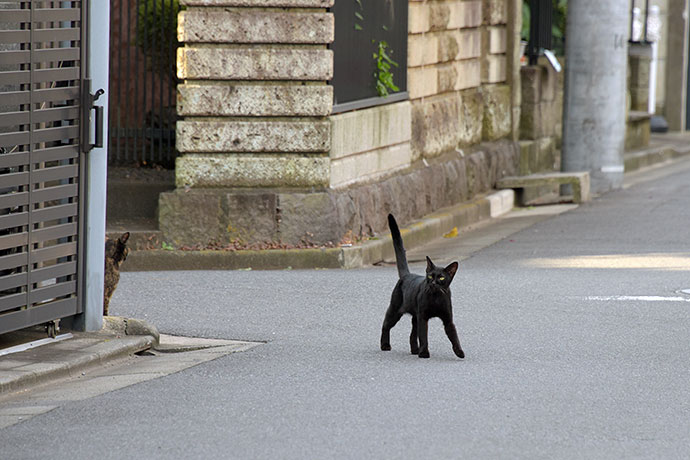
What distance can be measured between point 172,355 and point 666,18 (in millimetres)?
27462

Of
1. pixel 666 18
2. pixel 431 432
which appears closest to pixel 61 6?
pixel 431 432

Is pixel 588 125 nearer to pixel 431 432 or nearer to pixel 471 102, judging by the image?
pixel 471 102

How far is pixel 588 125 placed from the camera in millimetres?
19500

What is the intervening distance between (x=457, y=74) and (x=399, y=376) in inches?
411

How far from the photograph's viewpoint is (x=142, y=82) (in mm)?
13320

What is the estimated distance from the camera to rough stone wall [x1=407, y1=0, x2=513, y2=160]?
15461mm

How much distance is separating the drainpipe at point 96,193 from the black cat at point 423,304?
186 cm

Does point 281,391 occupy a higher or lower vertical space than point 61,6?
lower

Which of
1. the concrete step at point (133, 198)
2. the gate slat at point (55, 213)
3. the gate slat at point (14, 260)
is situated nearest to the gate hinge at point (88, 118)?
the gate slat at point (55, 213)

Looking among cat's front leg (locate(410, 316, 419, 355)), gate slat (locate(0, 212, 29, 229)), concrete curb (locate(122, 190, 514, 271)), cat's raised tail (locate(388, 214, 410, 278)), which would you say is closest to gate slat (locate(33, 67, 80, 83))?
gate slat (locate(0, 212, 29, 229))

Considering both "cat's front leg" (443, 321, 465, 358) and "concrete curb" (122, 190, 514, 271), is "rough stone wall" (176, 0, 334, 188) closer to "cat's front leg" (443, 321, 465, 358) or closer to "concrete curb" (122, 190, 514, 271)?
"concrete curb" (122, 190, 514, 271)

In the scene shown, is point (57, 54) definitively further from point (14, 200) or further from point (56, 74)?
point (14, 200)

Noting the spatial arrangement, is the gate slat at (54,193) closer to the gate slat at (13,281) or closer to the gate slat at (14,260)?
the gate slat at (14,260)

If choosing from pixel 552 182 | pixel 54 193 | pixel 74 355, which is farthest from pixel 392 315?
pixel 552 182
